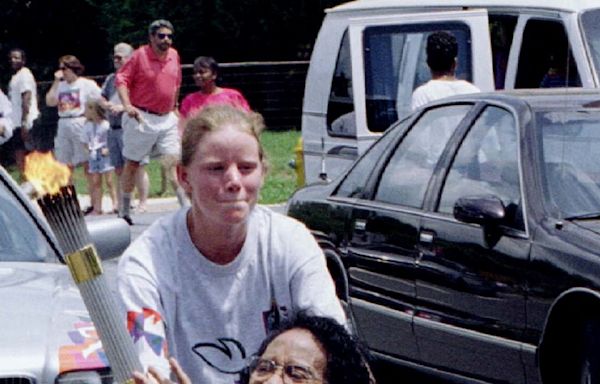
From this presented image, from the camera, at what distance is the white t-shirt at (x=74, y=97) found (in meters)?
20.8

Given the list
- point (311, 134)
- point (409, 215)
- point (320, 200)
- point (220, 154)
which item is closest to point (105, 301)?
point (220, 154)

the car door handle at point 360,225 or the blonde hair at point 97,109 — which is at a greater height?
the car door handle at point 360,225

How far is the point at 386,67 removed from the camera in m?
12.7

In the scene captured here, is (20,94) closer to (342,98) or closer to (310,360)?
(342,98)

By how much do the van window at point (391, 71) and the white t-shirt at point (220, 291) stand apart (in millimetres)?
7973

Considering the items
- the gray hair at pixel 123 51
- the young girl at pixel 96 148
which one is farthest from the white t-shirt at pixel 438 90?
the gray hair at pixel 123 51

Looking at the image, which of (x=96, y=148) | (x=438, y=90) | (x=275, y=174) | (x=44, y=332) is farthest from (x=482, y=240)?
(x=275, y=174)

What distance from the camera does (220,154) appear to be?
454cm

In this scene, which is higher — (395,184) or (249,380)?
(249,380)

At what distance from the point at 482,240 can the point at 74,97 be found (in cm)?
1319

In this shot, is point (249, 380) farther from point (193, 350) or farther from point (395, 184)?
point (395, 184)

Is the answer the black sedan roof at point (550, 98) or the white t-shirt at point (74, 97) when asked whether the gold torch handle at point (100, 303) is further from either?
the white t-shirt at point (74, 97)

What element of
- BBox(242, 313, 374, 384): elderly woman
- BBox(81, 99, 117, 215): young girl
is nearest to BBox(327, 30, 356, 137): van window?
BBox(81, 99, 117, 215): young girl

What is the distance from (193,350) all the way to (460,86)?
22.3ft
